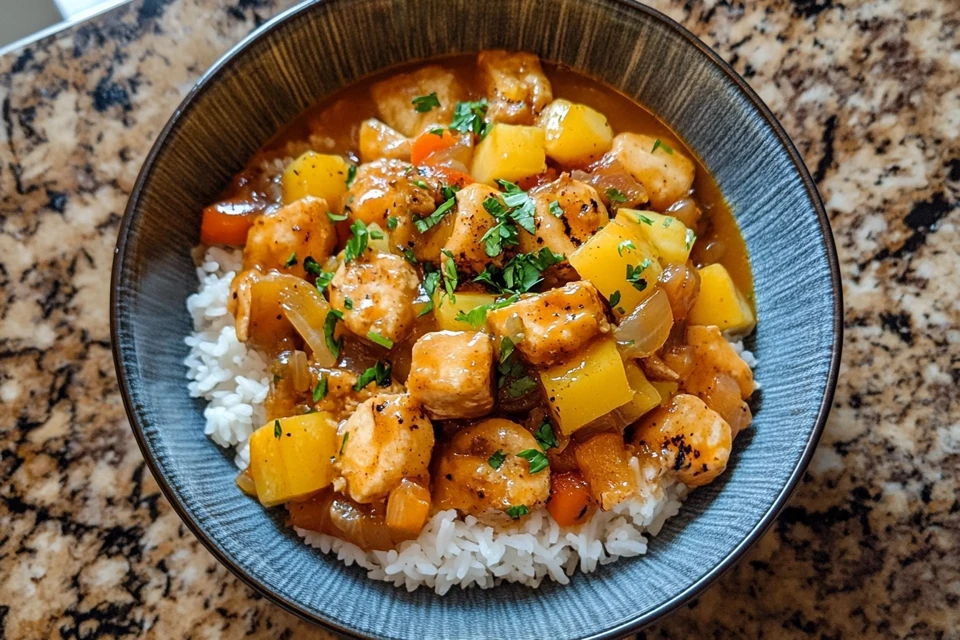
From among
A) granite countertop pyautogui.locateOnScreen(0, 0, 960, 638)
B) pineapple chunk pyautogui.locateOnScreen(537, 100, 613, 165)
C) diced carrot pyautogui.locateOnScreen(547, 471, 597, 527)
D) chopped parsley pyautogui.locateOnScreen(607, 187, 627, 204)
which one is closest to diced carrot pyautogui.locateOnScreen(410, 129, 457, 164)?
pineapple chunk pyautogui.locateOnScreen(537, 100, 613, 165)

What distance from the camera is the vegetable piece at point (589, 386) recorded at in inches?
97.4

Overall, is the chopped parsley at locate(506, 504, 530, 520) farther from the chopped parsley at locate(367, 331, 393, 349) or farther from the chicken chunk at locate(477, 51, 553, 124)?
the chicken chunk at locate(477, 51, 553, 124)

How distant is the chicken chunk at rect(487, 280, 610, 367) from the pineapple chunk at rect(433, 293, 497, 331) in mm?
153

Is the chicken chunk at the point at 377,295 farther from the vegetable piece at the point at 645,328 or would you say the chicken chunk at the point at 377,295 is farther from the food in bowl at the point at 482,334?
the vegetable piece at the point at 645,328

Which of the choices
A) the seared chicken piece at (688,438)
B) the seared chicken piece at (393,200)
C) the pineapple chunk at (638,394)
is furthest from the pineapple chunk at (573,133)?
the seared chicken piece at (688,438)

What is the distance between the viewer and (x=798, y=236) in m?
2.66

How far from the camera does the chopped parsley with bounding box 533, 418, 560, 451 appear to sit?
2.63m

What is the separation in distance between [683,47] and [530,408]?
1404 millimetres

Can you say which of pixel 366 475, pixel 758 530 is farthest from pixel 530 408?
pixel 758 530

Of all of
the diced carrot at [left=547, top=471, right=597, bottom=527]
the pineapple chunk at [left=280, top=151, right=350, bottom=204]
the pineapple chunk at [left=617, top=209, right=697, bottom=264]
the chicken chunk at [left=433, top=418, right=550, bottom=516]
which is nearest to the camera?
the chicken chunk at [left=433, top=418, right=550, bottom=516]

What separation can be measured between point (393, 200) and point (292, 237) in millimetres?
399

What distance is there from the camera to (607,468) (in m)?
2.61

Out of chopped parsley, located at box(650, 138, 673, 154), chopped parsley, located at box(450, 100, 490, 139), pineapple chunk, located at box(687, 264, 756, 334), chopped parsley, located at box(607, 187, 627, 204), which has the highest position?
chopped parsley, located at box(450, 100, 490, 139)

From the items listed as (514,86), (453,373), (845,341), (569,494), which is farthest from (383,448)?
(845,341)
